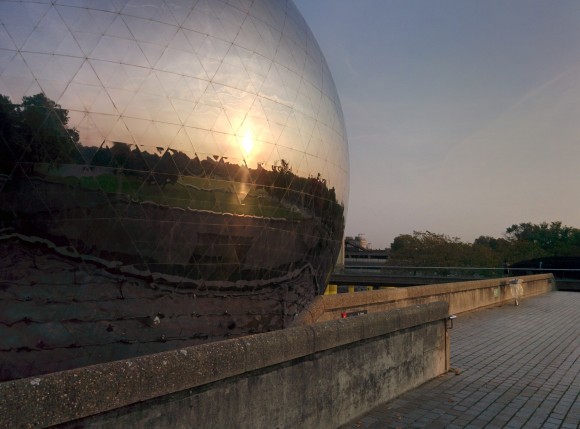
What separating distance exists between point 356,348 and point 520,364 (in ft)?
16.6

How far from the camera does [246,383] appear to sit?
422 centimetres

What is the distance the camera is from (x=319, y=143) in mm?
8141

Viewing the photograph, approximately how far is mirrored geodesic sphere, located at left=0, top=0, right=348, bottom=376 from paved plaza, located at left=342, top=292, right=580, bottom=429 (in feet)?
8.22

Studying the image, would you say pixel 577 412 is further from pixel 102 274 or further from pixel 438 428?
pixel 102 274

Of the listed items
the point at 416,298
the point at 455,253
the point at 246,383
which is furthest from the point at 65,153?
the point at 455,253

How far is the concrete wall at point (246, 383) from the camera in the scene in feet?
9.60

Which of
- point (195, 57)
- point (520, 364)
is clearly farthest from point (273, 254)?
point (520, 364)

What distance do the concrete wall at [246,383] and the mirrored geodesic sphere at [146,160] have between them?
1915mm

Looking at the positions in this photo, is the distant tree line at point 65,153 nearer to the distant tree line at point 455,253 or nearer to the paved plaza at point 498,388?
the paved plaza at point 498,388

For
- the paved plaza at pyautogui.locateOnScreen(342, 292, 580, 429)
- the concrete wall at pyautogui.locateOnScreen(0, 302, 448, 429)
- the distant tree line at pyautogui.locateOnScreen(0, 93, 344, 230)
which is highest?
the distant tree line at pyautogui.locateOnScreen(0, 93, 344, 230)

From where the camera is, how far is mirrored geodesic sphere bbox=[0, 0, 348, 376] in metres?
5.60

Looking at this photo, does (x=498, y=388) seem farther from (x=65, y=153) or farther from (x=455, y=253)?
(x=455, y=253)

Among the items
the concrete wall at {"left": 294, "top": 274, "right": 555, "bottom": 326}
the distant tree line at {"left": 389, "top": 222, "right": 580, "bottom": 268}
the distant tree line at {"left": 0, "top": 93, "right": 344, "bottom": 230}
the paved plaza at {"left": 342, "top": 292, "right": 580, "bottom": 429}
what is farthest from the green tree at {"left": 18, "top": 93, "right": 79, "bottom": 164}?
the distant tree line at {"left": 389, "top": 222, "right": 580, "bottom": 268}

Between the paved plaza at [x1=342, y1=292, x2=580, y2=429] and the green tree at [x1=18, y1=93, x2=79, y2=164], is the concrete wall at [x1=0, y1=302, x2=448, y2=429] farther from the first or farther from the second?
the green tree at [x1=18, y1=93, x2=79, y2=164]
